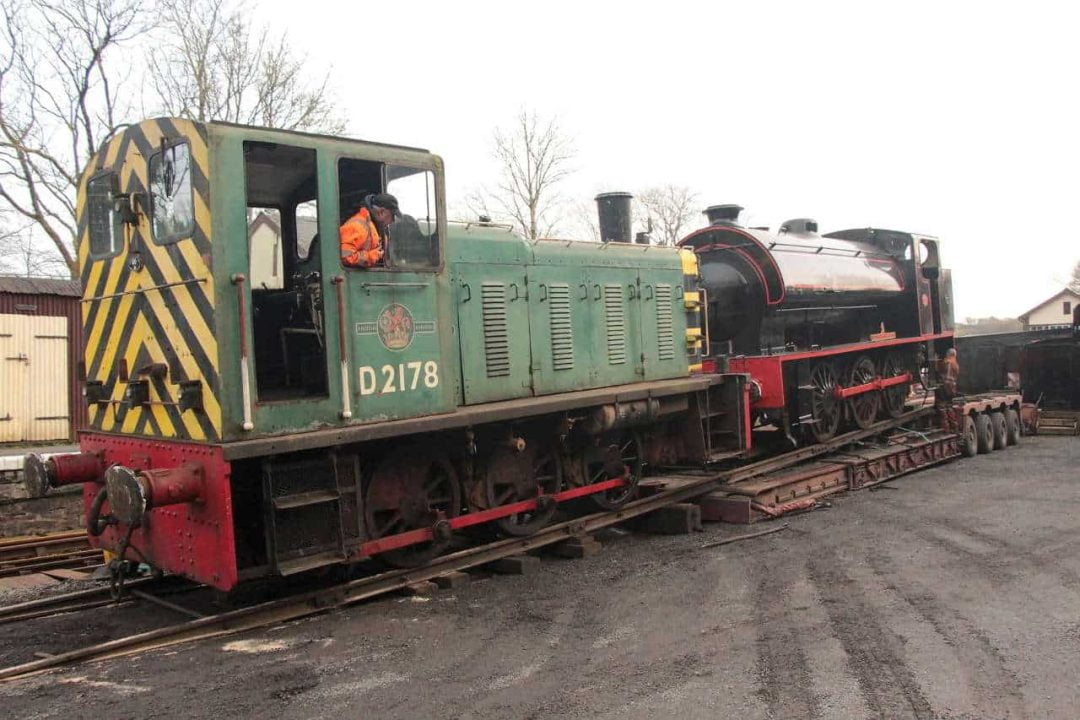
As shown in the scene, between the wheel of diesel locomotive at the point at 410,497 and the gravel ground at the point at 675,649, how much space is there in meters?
0.50

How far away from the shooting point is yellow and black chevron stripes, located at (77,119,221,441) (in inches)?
206

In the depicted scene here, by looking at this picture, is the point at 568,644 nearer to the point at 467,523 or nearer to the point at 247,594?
the point at 467,523

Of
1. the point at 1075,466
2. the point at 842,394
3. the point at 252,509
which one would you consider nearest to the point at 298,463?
the point at 252,509

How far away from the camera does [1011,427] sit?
1584cm

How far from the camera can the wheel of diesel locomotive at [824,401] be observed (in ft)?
38.3

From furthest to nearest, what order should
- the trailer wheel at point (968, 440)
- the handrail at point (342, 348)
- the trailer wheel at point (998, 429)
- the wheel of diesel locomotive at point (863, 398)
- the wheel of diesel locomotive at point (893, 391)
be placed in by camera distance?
the trailer wheel at point (998, 429) < the trailer wheel at point (968, 440) < the wheel of diesel locomotive at point (893, 391) < the wheel of diesel locomotive at point (863, 398) < the handrail at point (342, 348)

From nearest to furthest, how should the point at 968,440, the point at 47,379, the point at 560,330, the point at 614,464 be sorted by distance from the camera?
the point at 560,330 → the point at 614,464 → the point at 968,440 → the point at 47,379

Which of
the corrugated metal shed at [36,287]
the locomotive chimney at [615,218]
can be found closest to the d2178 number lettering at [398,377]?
the locomotive chimney at [615,218]

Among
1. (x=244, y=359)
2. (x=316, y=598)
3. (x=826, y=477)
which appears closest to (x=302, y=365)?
(x=244, y=359)

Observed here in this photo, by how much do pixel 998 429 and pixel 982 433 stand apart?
83 centimetres

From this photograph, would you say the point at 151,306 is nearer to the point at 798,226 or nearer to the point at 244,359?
the point at 244,359

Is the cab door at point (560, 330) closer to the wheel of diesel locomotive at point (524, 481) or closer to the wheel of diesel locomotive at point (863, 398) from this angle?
the wheel of diesel locomotive at point (524, 481)

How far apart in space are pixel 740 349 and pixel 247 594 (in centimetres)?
750

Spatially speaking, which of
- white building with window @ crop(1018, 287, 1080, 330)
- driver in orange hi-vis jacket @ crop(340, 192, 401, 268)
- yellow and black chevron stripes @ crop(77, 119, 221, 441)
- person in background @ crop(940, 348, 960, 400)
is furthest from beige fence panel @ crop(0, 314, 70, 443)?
white building with window @ crop(1018, 287, 1080, 330)
